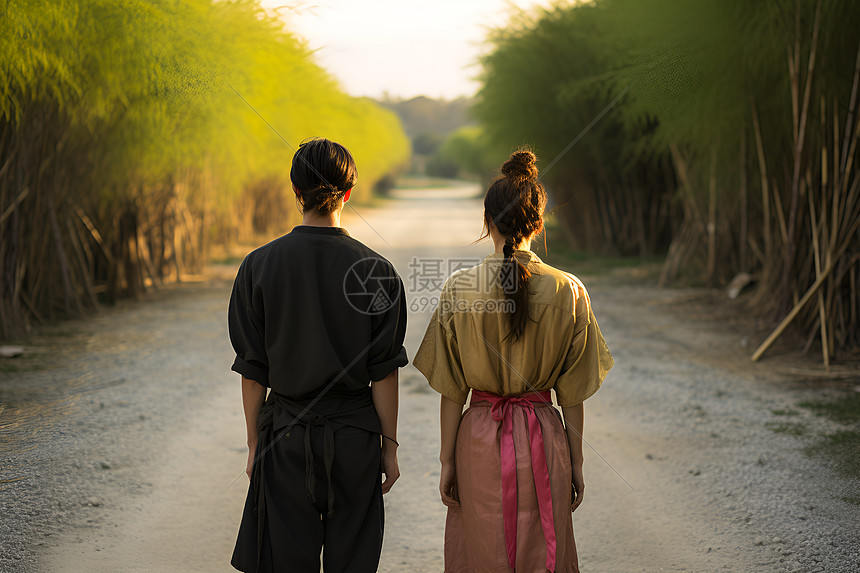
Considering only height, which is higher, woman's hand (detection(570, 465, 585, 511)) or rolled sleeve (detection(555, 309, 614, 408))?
rolled sleeve (detection(555, 309, 614, 408))

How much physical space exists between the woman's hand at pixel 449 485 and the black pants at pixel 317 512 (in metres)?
0.20

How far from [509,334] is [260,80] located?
17.2 feet

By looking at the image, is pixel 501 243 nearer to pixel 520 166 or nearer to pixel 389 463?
pixel 520 166

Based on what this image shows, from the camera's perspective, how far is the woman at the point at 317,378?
183 cm

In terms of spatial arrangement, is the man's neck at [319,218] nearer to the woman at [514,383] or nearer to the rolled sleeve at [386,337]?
the rolled sleeve at [386,337]

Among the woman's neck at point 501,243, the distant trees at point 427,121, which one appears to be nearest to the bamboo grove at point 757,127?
the woman's neck at point 501,243

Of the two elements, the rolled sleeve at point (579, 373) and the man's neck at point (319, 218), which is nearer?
the man's neck at point (319, 218)

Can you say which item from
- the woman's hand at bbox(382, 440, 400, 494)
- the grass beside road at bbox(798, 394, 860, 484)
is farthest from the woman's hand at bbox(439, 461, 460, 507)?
the grass beside road at bbox(798, 394, 860, 484)

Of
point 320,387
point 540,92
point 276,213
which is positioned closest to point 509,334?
point 320,387

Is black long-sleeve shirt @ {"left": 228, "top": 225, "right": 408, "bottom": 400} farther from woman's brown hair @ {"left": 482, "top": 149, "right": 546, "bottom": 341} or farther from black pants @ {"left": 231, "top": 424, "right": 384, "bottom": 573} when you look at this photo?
woman's brown hair @ {"left": 482, "top": 149, "right": 546, "bottom": 341}

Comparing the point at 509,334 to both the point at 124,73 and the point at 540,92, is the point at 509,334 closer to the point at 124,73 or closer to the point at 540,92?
the point at 124,73

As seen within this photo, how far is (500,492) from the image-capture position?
1983mm

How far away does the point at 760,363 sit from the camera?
564cm

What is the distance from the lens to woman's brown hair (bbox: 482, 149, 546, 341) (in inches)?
73.3
